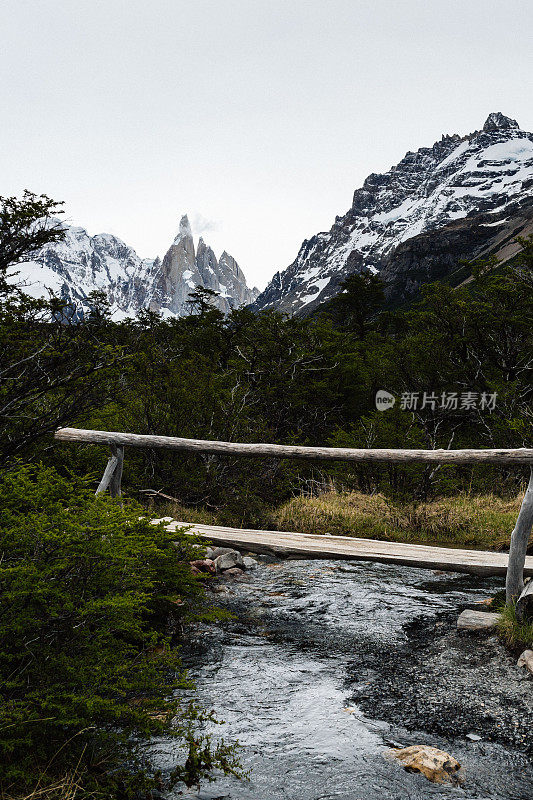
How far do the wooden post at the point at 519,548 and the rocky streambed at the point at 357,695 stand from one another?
18.0 inches

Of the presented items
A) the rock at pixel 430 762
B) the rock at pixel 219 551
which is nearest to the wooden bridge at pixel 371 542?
the rock at pixel 219 551

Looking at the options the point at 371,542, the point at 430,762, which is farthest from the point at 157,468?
the point at 430,762

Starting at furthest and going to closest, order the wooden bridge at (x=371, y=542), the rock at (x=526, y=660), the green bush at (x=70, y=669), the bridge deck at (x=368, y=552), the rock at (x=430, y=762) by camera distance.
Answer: the bridge deck at (x=368, y=552)
the wooden bridge at (x=371, y=542)
the rock at (x=526, y=660)
the rock at (x=430, y=762)
the green bush at (x=70, y=669)

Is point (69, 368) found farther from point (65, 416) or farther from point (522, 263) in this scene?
point (522, 263)

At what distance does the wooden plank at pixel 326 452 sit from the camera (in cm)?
407

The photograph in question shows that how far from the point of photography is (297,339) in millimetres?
16328

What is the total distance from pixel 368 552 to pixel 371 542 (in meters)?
0.69

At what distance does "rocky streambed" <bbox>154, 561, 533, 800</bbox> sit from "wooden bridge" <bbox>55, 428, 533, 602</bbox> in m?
0.60

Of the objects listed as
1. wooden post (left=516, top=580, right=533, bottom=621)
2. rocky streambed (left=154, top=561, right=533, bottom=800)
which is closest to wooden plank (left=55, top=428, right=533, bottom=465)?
wooden post (left=516, top=580, right=533, bottom=621)

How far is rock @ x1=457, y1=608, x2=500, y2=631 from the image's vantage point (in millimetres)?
4443

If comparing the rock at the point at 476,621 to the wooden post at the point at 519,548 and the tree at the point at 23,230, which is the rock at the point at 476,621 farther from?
the tree at the point at 23,230

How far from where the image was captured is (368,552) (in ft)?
15.3

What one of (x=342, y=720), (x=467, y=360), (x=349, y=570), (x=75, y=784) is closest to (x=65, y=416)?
(x=75, y=784)

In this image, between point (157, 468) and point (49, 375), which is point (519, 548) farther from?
point (157, 468)
